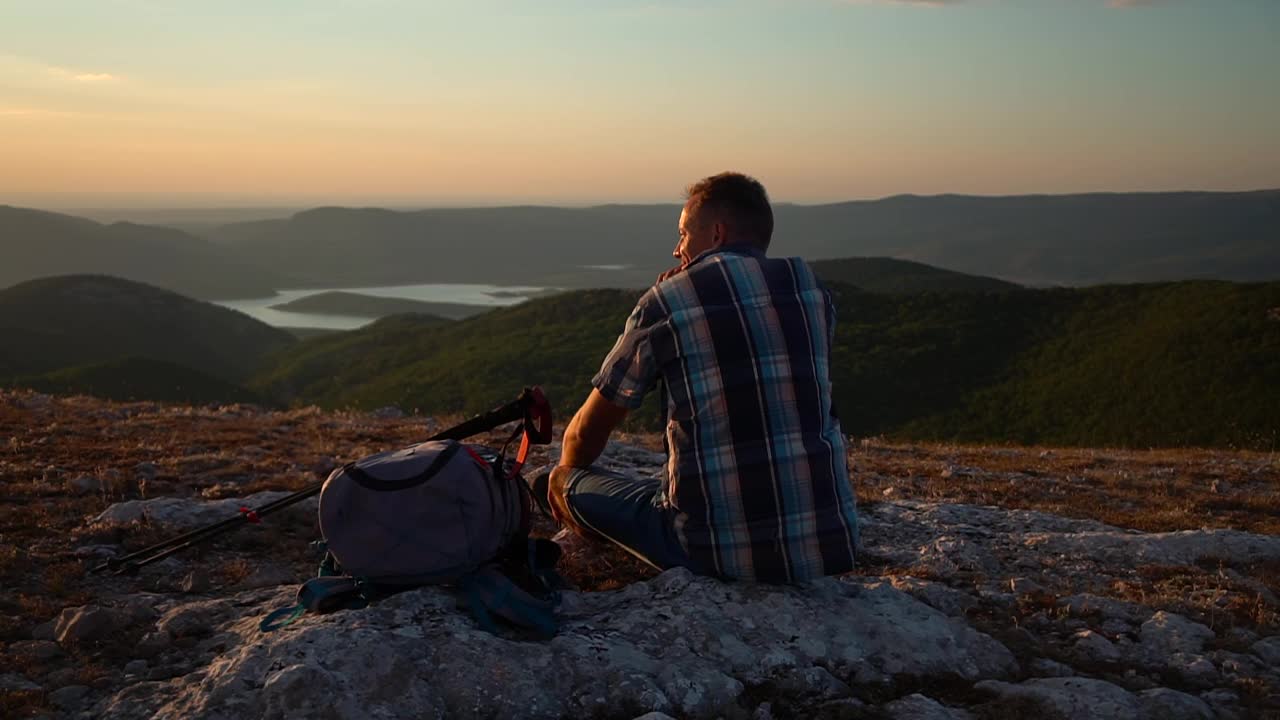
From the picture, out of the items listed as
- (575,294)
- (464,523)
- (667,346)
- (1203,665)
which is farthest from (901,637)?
(575,294)

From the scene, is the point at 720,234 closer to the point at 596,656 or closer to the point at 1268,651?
the point at 596,656

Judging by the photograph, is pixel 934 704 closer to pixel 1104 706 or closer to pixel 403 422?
pixel 1104 706

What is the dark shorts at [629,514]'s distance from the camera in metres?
4.84

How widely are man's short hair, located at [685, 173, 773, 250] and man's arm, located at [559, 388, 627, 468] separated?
1133 millimetres

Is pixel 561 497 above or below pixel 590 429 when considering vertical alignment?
below

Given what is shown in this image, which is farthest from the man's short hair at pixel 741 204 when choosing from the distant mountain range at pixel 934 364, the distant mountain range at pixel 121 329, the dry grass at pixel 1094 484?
the distant mountain range at pixel 121 329

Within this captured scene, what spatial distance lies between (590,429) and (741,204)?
1487mm

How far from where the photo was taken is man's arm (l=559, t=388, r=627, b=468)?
4.54m

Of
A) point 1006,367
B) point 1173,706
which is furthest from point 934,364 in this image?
point 1173,706

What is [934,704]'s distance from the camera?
13.2 feet

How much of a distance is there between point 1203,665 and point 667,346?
3387 mm

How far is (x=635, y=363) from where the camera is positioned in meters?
4.34

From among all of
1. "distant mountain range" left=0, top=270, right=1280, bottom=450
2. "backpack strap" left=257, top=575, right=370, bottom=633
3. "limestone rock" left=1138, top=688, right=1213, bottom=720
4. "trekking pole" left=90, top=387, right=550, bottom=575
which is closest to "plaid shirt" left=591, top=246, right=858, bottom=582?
"trekking pole" left=90, top=387, right=550, bottom=575

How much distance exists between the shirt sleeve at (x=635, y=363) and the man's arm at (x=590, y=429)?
12cm
